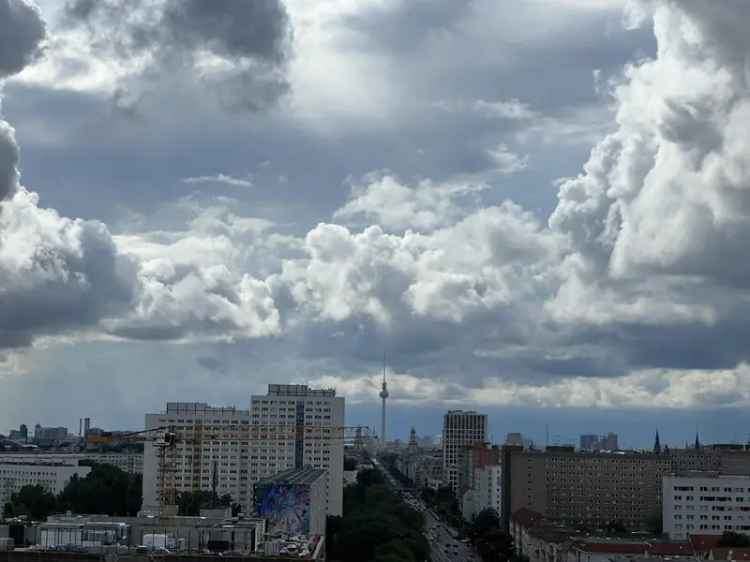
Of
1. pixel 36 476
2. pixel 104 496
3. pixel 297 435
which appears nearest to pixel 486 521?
pixel 297 435

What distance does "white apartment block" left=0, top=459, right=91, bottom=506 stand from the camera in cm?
18975

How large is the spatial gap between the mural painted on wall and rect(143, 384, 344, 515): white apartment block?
45900mm

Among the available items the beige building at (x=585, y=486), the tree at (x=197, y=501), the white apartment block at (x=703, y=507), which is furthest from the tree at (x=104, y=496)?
the beige building at (x=585, y=486)

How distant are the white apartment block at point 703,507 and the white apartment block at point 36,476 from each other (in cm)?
8335

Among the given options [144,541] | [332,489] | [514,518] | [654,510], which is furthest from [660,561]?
[654,510]

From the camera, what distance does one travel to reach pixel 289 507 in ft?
356

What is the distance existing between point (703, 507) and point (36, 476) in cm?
Answer: 9354

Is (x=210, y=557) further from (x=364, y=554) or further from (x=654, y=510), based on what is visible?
(x=654, y=510)

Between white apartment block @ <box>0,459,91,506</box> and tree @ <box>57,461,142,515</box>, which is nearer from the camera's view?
tree @ <box>57,461,142,515</box>

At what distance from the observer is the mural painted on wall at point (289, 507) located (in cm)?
10812

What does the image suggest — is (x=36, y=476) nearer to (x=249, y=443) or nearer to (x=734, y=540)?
(x=249, y=443)

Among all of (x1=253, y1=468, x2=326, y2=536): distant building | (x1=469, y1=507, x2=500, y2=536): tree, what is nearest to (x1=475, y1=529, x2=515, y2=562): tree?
(x1=469, y1=507, x2=500, y2=536): tree

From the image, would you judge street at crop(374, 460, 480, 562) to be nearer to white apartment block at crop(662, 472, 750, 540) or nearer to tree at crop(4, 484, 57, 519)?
white apartment block at crop(662, 472, 750, 540)

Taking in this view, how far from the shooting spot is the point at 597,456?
19925 cm
